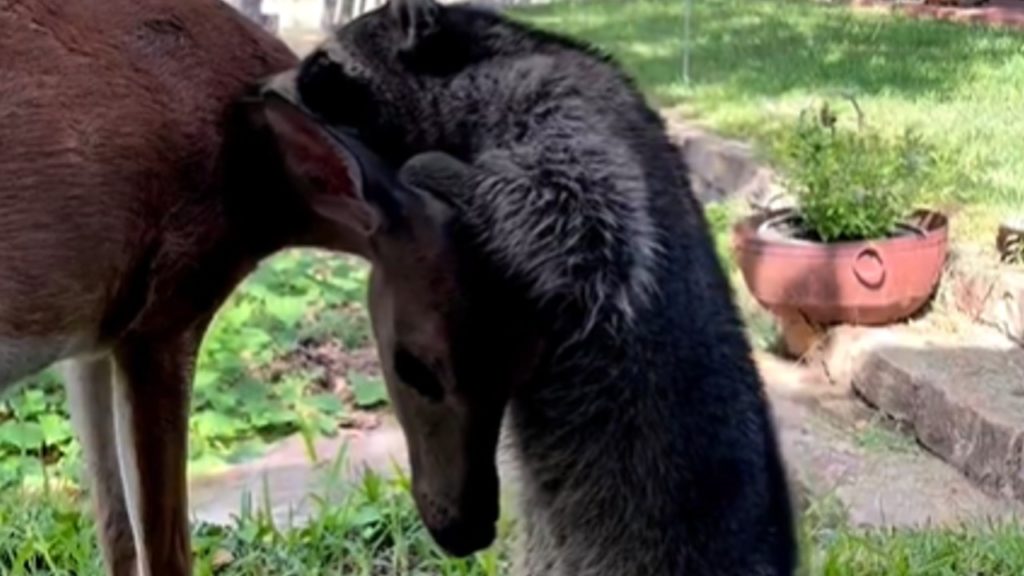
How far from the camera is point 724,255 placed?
13.8ft

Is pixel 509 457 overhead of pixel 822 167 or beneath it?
overhead

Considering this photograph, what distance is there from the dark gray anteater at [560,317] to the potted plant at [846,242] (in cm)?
353

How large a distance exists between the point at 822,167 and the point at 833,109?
1793 mm

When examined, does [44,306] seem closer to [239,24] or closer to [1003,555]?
[239,24]

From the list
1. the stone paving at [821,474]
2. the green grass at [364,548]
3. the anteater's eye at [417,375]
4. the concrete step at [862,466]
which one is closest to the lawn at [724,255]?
the green grass at [364,548]

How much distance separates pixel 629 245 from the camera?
7.40ft

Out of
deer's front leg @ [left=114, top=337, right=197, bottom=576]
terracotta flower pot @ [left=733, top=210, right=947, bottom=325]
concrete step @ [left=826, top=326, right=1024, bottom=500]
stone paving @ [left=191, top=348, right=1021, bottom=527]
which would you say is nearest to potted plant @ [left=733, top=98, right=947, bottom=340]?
terracotta flower pot @ [left=733, top=210, right=947, bottom=325]

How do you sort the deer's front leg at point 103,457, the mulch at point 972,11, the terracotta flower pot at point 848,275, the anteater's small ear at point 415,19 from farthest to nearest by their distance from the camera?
the mulch at point 972,11
the terracotta flower pot at point 848,275
the deer's front leg at point 103,457
the anteater's small ear at point 415,19

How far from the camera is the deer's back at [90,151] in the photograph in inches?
101

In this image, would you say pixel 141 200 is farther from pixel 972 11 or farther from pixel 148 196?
pixel 972 11

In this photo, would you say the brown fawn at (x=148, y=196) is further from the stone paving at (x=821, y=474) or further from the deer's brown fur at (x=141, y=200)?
the stone paving at (x=821, y=474)

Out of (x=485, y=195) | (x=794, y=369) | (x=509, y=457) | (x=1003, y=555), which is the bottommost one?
(x=794, y=369)

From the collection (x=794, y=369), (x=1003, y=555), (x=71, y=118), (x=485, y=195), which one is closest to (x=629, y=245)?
(x=485, y=195)

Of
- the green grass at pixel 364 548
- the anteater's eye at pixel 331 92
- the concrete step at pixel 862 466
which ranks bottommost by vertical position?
the concrete step at pixel 862 466
